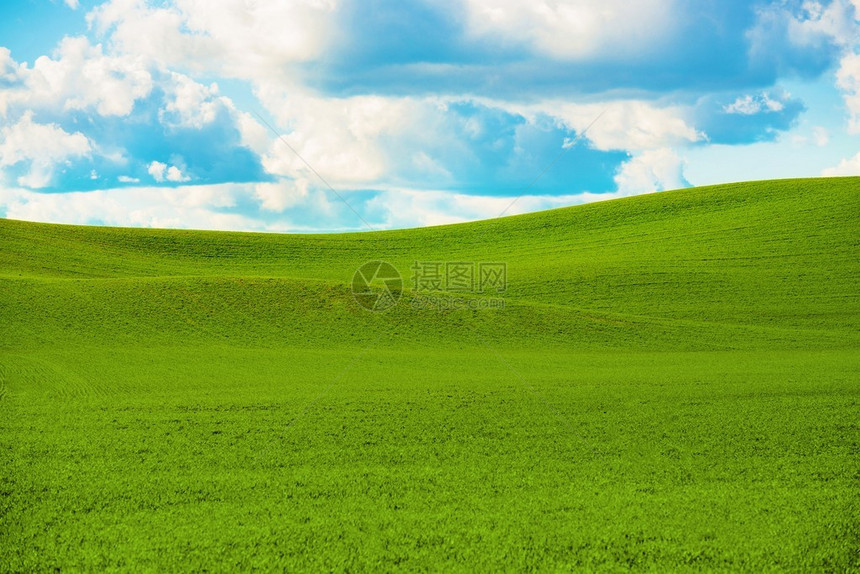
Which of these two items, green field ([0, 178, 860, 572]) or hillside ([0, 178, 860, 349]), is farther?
hillside ([0, 178, 860, 349])

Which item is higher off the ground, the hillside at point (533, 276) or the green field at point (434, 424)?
the hillside at point (533, 276)

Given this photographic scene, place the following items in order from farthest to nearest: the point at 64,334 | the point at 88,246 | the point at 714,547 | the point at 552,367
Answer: the point at 88,246 < the point at 64,334 < the point at 552,367 < the point at 714,547

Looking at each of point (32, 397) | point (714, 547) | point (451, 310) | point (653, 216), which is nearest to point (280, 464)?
point (714, 547)

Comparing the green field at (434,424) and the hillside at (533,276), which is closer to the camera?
A: the green field at (434,424)

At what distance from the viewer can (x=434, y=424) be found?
13.9 m

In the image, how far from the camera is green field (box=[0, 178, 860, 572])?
7.75 m

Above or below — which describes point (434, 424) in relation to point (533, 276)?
below

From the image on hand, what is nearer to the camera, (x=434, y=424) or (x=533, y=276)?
(x=434, y=424)

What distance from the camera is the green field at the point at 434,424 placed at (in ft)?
25.4

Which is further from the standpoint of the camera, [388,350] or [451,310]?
[451,310]

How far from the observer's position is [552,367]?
2427cm

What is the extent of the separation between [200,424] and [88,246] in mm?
44990

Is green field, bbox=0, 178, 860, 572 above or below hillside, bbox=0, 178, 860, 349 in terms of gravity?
below

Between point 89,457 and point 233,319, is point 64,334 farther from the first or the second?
point 89,457
